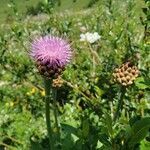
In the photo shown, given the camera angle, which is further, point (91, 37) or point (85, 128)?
point (91, 37)

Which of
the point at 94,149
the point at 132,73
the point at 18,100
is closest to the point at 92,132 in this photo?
the point at 94,149

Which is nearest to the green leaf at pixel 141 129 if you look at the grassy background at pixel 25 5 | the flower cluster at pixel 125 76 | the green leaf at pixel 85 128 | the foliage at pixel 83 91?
the foliage at pixel 83 91

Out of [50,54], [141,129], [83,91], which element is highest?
[83,91]

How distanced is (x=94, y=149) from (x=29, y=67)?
3679mm

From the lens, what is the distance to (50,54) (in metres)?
5.00

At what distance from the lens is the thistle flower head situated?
15.7 feet

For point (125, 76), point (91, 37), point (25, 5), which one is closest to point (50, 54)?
point (125, 76)

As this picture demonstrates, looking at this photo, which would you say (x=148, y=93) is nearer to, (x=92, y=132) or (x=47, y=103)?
(x=92, y=132)

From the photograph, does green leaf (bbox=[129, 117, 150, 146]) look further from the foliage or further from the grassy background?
the grassy background

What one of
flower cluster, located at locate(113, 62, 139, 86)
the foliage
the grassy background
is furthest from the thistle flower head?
the grassy background

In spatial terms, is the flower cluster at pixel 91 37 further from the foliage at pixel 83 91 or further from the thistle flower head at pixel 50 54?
the thistle flower head at pixel 50 54

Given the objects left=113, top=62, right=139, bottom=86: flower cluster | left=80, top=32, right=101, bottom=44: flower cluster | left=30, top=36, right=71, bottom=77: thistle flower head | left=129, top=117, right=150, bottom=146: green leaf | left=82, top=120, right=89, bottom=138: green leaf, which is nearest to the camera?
left=129, top=117, right=150, bottom=146: green leaf

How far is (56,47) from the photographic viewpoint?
523 cm

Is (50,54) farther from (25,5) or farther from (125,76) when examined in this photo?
(25,5)
